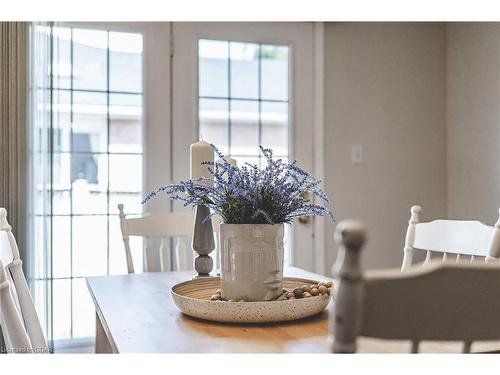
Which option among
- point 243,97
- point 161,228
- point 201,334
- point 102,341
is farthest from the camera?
point 243,97

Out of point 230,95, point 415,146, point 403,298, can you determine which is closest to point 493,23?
point 415,146

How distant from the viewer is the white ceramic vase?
1.20m

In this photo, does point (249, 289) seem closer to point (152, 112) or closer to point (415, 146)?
point (152, 112)

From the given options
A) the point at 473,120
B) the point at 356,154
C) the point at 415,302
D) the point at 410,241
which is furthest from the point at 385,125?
the point at 415,302

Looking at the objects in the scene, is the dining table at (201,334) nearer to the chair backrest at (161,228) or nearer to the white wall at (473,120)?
the chair backrest at (161,228)

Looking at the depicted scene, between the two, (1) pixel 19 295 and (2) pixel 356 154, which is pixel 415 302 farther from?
(2) pixel 356 154

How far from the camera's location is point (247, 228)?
1.20 meters

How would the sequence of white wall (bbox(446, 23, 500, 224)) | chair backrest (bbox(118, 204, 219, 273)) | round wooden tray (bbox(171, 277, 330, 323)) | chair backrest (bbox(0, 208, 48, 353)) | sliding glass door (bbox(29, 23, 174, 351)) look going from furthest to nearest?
white wall (bbox(446, 23, 500, 224)) < sliding glass door (bbox(29, 23, 174, 351)) < chair backrest (bbox(118, 204, 219, 273)) < chair backrest (bbox(0, 208, 48, 353)) < round wooden tray (bbox(171, 277, 330, 323))

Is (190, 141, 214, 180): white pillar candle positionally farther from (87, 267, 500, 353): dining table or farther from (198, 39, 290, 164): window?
(198, 39, 290, 164): window

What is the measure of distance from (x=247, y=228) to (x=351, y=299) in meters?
0.64

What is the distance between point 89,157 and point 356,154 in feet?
4.44

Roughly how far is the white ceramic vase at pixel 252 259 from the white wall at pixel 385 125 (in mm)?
1778

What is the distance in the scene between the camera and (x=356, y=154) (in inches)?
118

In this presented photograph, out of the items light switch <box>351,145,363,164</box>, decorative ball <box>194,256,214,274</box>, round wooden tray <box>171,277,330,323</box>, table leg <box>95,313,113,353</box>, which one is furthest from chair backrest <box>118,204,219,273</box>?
light switch <box>351,145,363,164</box>
